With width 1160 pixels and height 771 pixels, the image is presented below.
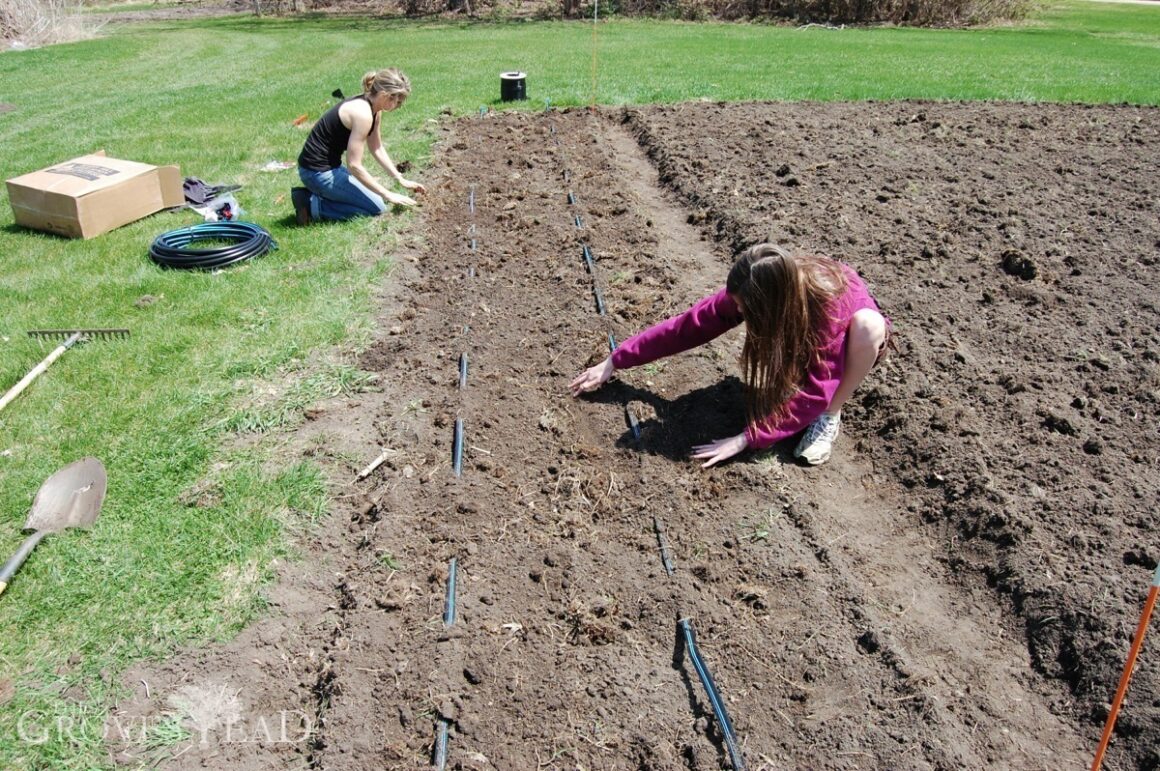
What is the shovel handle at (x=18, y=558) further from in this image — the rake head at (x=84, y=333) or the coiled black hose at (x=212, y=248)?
the coiled black hose at (x=212, y=248)

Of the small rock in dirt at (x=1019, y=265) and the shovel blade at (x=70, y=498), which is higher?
the small rock in dirt at (x=1019, y=265)

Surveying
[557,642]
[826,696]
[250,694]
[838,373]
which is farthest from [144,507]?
[838,373]

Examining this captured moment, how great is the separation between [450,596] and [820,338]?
2042 millimetres

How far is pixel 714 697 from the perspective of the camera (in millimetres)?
2824

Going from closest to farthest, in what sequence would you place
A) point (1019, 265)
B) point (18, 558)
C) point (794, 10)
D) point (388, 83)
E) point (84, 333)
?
point (18, 558) < point (84, 333) < point (1019, 265) < point (388, 83) < point (794, 10)

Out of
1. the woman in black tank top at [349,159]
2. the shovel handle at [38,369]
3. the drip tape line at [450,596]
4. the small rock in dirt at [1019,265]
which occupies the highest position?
the woman in black tank top at [349,159]

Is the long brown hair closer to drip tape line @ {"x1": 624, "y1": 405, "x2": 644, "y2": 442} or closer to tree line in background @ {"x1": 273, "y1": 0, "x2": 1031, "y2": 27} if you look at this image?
drip tape line @ {"x1": 624, "y1": 405, "x2": 644, "y2": 442}

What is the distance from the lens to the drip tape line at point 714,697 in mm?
2658

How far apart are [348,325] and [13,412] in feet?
6.24

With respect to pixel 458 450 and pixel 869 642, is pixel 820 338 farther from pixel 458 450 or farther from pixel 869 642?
pixel 458 450

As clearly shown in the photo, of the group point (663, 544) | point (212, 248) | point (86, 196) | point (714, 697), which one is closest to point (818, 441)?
point (663, 544)

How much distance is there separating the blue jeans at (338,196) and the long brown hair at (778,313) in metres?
4.54

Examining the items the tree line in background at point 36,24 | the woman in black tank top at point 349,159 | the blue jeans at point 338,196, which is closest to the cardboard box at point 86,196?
the woman in black tank top at point 349,159

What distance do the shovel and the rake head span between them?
164cm
